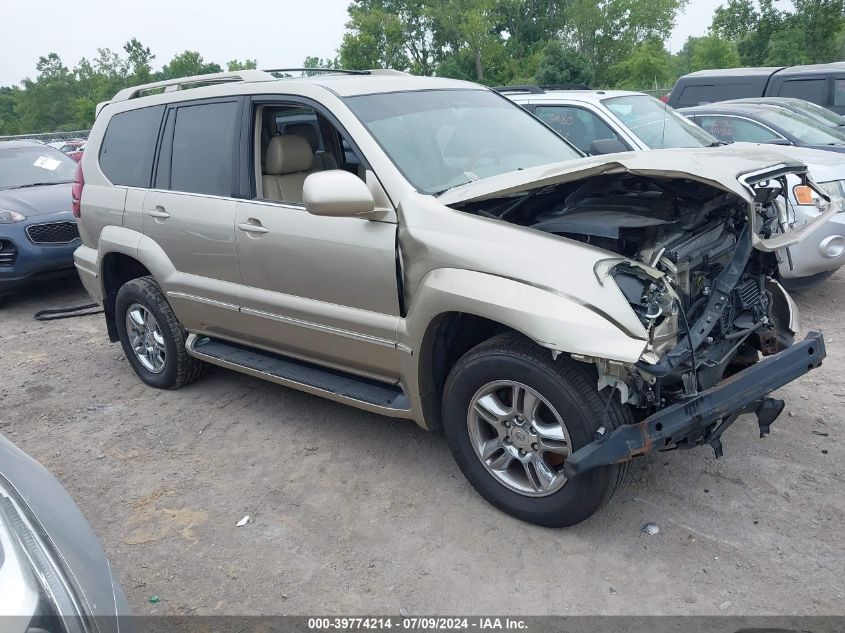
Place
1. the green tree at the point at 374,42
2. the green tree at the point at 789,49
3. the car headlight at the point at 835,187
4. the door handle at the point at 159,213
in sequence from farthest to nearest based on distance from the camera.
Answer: the green tree at the point at 374,42 → the green tree at the point at 789,49 → the car headlight at the point at 835,187 → the door handle at the point at 159,213

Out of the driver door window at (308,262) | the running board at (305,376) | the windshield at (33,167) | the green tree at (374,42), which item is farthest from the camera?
the green tree at (374,42)

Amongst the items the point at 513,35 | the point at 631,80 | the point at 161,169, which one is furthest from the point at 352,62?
the point at 161,169

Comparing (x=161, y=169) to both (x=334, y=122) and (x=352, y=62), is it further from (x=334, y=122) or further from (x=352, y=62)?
(x=352, y=62)

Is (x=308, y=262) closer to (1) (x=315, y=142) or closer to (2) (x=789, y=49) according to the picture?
(1) (x=315, y=142)

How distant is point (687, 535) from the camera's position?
314cm

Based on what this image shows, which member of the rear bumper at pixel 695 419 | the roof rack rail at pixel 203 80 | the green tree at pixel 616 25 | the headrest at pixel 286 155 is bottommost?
the rear bumper at pixel 695 419

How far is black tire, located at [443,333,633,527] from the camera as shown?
114 inches

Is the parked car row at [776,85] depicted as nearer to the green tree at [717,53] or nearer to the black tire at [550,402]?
the black tire at [550,402]

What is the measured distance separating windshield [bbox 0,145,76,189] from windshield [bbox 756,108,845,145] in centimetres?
855

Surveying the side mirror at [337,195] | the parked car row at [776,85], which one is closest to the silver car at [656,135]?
the side mirror at [337,195]

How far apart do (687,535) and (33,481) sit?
2529mm

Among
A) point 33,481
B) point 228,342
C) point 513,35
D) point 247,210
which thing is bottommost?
point 228,342

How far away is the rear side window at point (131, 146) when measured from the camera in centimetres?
494

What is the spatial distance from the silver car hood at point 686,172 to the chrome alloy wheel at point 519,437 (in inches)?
33.7
